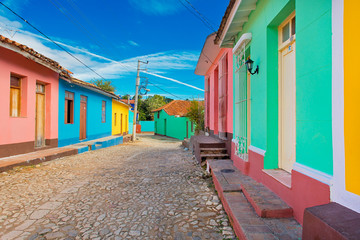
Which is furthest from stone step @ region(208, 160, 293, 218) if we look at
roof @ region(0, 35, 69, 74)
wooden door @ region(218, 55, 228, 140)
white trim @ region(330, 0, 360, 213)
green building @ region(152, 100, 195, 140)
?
green building @ region(152, 100, 195, 140)

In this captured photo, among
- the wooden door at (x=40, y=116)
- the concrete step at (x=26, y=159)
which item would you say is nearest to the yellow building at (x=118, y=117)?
the wooden door at (x=40, y=116)

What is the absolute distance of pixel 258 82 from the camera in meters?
3.60

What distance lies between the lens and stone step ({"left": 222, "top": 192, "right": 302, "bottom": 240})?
2.02 meters

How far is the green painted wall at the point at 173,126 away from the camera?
23.0m

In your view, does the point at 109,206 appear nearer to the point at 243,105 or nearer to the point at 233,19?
the point at 243,105

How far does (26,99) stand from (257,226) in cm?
799

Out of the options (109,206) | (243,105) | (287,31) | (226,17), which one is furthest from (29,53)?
(287,31)

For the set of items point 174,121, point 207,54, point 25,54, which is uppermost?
point 207,54

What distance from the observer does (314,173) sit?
196 cm

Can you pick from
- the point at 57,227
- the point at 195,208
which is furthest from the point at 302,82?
the point at 57,227

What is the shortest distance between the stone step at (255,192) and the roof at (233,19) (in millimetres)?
3180

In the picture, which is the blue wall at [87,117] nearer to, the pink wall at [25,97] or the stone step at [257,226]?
the pink wall at [25,97]

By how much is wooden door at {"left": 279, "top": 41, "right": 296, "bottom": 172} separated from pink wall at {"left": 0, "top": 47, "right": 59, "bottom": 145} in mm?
7333

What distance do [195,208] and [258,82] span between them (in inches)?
92.8
